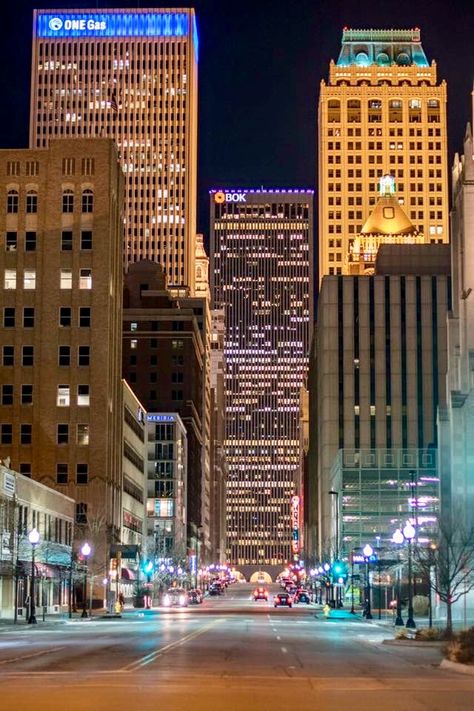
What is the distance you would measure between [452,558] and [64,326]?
2058 inches

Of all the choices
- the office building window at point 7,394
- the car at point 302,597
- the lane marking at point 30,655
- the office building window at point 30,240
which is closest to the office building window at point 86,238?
the office building window at point 30,240

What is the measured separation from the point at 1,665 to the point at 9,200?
281ft

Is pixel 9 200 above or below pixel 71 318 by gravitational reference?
above

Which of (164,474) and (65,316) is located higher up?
(65,316)

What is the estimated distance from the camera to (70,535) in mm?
101312

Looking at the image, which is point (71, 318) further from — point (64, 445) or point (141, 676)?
point (141, 676)

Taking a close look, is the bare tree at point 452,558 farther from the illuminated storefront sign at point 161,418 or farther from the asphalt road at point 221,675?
the illuminated storefront sign at point 161,418

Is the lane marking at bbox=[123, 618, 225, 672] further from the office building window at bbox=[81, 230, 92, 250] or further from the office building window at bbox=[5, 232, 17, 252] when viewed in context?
the office building window at bbox=[5, 232, 17, 252]

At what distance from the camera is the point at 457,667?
31.9m

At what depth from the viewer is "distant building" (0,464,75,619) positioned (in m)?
74.9

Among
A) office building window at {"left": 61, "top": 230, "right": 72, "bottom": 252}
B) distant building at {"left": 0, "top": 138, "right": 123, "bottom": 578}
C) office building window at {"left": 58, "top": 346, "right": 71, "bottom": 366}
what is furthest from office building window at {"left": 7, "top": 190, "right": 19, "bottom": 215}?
office building window at {"left": 58, "top": 346, "right": 71, "bottom": 366}

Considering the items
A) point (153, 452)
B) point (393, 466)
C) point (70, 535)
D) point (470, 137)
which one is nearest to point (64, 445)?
point (70, 535)

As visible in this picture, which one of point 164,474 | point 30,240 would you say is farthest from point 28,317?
point 164,474

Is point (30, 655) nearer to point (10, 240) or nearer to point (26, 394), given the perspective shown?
point (26, 394)
